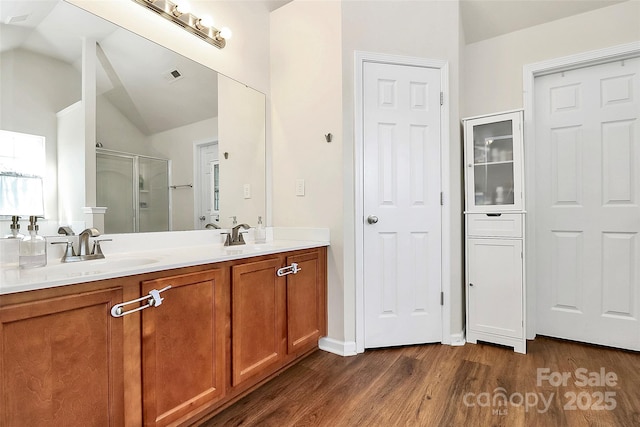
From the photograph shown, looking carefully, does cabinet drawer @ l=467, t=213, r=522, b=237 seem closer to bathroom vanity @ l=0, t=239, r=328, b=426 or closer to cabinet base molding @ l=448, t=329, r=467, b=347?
cabinet base molding @ l=448, t=329, r=467, b=347

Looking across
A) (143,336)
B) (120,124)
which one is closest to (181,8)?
(120,124)

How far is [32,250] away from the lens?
1.17 meters

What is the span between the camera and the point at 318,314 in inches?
83.7

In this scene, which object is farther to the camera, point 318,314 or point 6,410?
point 318,314

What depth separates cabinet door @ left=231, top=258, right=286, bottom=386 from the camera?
1511 mm

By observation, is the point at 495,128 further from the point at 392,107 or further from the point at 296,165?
the point at 296,165

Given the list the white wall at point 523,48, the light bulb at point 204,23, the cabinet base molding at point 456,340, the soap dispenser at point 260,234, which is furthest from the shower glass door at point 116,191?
the white wall at point 523,48

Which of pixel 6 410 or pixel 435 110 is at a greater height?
pixel 435 110

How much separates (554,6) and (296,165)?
2.23 m

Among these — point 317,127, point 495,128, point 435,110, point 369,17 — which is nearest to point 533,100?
point 495,128

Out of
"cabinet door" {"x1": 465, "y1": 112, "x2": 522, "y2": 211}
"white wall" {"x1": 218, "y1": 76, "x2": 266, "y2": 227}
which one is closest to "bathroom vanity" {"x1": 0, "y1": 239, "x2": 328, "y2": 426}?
"white wall" {"x1": 218, "y1": 76, "x2": 266, "y2": 227}

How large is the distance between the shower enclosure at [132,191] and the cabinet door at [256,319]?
2.05 feet

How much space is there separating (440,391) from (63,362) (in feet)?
5.59

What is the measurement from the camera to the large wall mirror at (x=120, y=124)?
129cm
